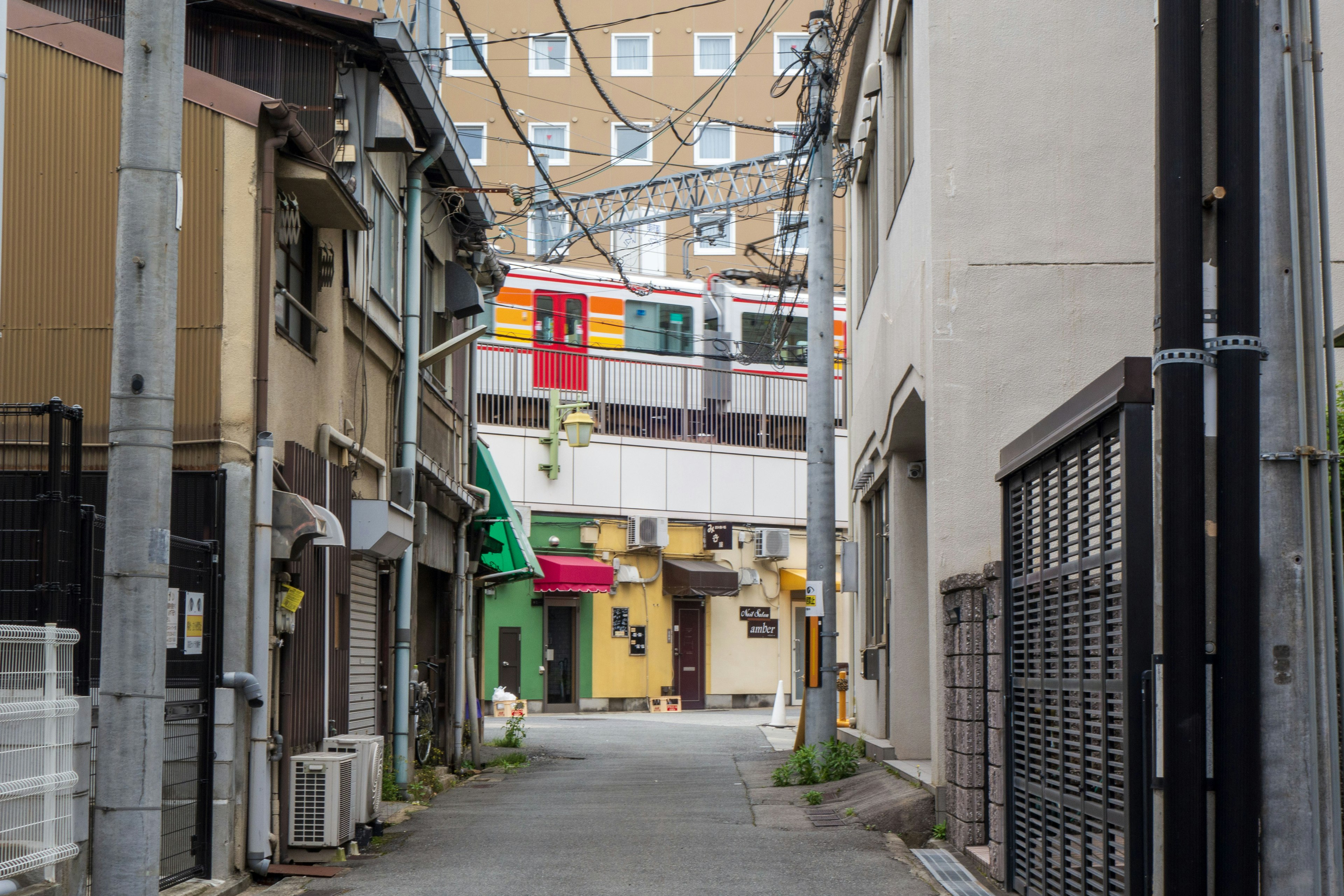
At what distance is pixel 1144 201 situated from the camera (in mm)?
11555

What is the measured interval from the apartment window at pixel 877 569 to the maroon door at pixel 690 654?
15185 millimetres

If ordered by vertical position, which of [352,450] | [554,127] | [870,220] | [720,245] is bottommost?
[352,450]

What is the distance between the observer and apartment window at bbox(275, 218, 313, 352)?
1026 centimetres

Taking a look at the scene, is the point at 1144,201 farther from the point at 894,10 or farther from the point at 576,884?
the point at 576,884

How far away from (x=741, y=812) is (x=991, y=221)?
228 inches

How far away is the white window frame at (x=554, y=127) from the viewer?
47375mm

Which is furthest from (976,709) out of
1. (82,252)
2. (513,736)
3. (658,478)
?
(658,478)

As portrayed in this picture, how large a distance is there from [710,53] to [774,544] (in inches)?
813

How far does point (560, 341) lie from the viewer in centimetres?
3288

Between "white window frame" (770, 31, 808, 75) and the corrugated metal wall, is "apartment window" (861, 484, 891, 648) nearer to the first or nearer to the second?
the corrugated metal wall

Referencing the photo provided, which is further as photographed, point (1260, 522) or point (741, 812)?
point (741, 812)

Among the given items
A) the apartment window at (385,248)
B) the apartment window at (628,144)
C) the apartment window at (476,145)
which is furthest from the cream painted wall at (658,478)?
the apartment window at (385,248)

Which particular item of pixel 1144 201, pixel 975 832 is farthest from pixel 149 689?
pixel 1144 201

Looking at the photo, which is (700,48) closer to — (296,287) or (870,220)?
(870,220)
